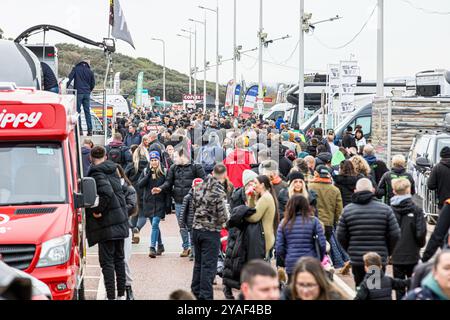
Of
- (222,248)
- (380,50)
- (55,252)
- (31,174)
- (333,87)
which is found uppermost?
(380,50)

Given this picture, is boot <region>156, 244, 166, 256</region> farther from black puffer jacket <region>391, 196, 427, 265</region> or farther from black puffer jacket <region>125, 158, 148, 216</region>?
black puffer jacket <region>391, 196, 427, 265</region>

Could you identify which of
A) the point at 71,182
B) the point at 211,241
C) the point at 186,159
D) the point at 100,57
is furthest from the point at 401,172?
the point at 100,57

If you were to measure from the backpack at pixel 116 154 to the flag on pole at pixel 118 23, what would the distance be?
8038mm

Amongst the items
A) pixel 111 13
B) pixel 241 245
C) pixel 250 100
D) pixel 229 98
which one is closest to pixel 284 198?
pixel 241 245

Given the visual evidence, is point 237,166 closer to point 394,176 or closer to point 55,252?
point 394,176

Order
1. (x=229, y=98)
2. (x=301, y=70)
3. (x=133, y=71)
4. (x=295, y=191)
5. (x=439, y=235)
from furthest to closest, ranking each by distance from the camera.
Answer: (x=133, y=71)
(x=229, y=98)
(x=301, y=70)
(x=295, y=191)
(x=439, y=235)

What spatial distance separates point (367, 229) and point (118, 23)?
62.1 ft

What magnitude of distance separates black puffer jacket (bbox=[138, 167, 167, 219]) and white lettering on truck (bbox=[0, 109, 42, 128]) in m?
6.24

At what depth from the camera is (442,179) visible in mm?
18578

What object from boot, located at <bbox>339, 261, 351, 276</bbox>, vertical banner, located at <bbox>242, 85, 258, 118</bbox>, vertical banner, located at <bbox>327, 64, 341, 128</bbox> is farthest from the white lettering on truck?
vertical banner, located at <bbox>242, 85, 258, 118</bbox>

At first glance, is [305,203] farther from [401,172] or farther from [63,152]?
[401,172]

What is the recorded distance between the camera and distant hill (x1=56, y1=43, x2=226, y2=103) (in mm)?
155825

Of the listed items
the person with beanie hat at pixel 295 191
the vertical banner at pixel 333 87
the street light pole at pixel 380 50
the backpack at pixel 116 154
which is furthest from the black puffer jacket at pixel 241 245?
the vertical banner at pixel 333 87

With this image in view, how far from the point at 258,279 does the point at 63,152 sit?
496 cm
